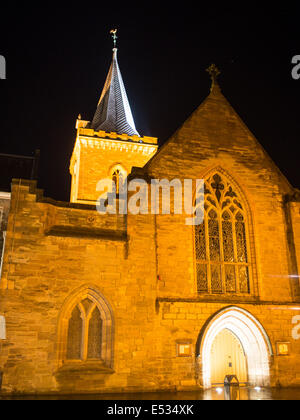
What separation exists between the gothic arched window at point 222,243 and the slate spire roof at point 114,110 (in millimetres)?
14303

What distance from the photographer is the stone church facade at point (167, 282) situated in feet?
42.0

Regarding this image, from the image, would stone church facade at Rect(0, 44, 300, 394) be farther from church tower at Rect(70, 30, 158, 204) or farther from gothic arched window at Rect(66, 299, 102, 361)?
church tower at Rect(70, 30, 158, 204)

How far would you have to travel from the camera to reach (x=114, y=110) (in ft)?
102

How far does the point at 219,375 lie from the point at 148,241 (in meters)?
5.69

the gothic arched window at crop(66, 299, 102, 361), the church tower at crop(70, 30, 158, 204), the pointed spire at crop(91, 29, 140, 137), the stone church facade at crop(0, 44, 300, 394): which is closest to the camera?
the stone church facade at crop(0, 44, 300, 394)

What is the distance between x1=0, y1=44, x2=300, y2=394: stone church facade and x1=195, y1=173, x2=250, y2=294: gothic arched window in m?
0.05

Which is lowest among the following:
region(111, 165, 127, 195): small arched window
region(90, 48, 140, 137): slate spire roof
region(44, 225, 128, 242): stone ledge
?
region(44, 225, 128, 242): stone ledge

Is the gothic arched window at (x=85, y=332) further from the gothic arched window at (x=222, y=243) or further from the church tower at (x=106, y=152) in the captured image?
the church tower at (x=106, y=152)

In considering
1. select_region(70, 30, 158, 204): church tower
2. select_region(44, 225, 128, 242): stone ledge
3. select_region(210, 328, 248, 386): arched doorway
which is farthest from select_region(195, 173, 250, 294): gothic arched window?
select_region(70, 30, 158, 204): church tower

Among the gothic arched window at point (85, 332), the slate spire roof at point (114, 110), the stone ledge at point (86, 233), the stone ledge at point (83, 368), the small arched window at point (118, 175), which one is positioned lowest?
the stone ledge at point (83, 368)

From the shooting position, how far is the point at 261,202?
16.8 meters

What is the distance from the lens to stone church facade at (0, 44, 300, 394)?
12.8 meters

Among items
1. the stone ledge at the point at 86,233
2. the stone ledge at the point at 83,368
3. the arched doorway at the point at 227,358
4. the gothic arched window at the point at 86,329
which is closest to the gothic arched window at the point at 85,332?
the gothic arched window at the point at 86,329

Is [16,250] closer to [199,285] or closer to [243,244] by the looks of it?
[199,285]
